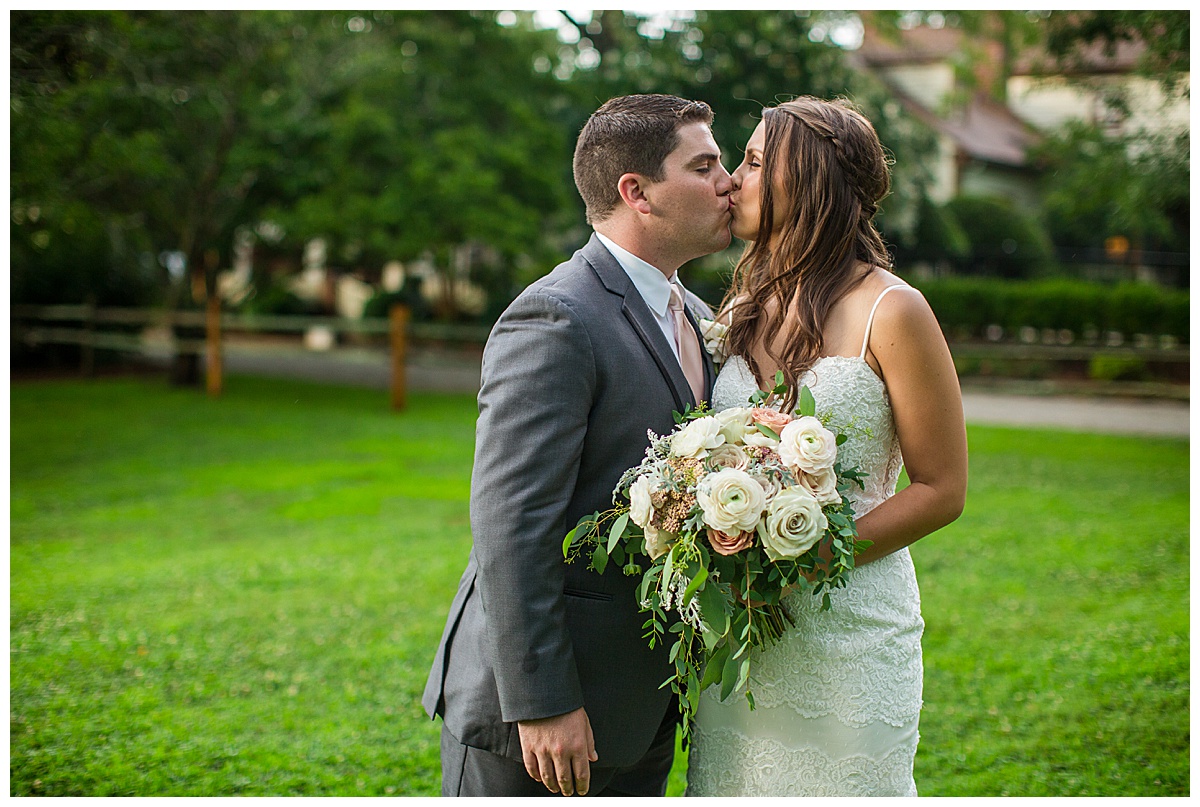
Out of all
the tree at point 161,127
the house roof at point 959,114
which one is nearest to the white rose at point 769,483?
the tree at point 161,127

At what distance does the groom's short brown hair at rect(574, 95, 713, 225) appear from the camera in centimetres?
267

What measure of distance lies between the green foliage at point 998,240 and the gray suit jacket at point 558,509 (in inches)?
931

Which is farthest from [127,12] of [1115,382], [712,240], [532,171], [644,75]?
[1115,382]

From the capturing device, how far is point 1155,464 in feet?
38.1

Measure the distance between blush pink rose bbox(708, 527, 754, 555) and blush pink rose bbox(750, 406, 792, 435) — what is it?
0.95 feet

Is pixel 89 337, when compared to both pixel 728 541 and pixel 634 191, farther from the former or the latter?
pixel 728 541

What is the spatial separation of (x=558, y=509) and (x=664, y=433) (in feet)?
1.19

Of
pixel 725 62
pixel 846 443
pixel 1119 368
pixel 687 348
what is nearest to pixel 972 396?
pixel 1119 368

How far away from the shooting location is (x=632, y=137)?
266 centimetres

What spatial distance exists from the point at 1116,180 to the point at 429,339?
48.7 feet

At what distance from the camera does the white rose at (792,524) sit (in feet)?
7.05

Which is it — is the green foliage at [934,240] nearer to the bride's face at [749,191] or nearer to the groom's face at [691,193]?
the bride's face at [749,191]
